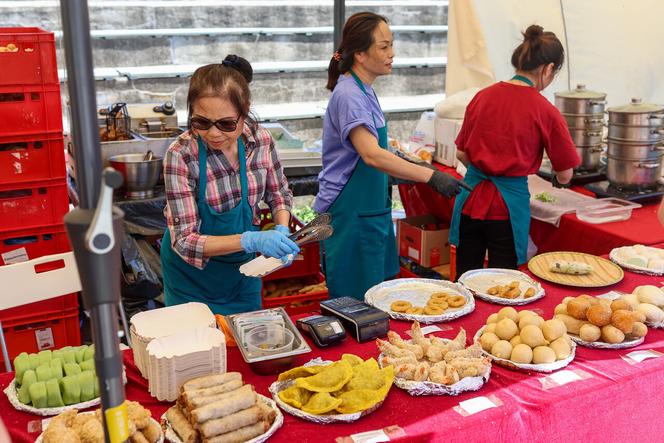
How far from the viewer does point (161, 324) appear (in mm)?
1947

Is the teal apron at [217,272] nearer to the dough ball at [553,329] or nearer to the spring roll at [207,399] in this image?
the spring roll at [207,399]

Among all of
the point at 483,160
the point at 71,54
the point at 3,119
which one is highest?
the point at 71,54

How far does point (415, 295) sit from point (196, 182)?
912mm

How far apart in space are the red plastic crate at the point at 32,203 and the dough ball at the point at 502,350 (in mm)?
2250

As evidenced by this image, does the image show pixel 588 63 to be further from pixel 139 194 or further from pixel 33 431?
pixel 33 431

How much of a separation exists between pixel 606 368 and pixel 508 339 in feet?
0.96

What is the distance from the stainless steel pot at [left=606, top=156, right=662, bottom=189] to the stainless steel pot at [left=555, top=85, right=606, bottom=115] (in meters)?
0.39

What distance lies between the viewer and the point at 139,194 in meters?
3.78

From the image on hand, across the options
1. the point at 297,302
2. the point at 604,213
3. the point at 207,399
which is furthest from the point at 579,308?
the point at 297,302

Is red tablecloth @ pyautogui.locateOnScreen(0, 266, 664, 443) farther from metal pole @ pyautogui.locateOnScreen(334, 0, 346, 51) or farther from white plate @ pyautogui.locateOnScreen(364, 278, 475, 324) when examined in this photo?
metal pole @ pyautogui.locateOnScreen(334, 0, 346, 51)

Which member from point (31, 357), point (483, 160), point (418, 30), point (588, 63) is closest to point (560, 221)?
point (483, 160)

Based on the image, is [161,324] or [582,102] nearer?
[161,324]

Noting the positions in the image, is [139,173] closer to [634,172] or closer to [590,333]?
[590,333]

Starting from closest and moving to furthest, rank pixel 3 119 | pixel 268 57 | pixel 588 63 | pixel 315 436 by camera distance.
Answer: pixel 315 436
pixel 3 119
pixel 588 63
pixel 268 57
